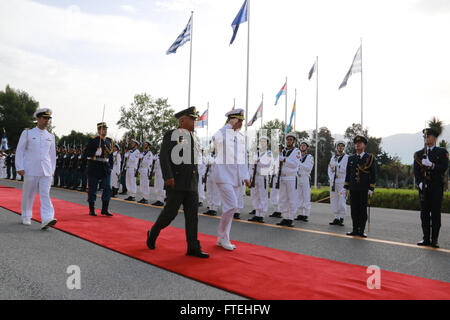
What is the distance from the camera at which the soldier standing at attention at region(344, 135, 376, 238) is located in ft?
23.4

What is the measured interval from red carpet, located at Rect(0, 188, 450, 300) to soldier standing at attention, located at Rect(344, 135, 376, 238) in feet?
8.30

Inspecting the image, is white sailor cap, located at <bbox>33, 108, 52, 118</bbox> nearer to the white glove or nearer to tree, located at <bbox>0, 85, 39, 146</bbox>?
the white glove

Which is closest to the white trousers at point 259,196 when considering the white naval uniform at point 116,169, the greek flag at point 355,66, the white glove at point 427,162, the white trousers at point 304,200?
the white trousers at point 304,200

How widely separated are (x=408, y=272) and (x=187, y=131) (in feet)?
11.7

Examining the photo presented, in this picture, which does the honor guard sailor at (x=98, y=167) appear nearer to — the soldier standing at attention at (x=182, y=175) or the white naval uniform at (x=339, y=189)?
the soldier standing at attention at (x=182, y=175)

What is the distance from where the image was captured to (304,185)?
10195mm

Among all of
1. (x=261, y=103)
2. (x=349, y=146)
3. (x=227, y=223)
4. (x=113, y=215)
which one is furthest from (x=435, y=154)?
(x=349, y=146)

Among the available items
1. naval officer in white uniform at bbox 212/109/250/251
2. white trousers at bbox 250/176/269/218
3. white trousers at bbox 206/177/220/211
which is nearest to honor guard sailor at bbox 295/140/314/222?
white trousers at bbox 250/176/269/218

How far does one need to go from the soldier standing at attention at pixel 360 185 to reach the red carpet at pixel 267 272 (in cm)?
253

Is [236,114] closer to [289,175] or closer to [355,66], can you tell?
[289,175]

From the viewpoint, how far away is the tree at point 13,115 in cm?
5528

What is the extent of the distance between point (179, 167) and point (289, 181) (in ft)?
14.7

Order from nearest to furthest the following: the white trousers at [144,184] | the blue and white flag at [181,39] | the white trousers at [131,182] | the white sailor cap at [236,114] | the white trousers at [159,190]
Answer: the white sailor cap at [236,114] < the white trousers at [159,190] < the white trousers at [144,184] < the white trousers at [131,182] < the blue and white flag at [181,39]

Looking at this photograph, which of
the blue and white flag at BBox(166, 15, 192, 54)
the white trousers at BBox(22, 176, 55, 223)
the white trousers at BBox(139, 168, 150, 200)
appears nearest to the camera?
the white trousers at BBox(22, 176, 55, 223)
